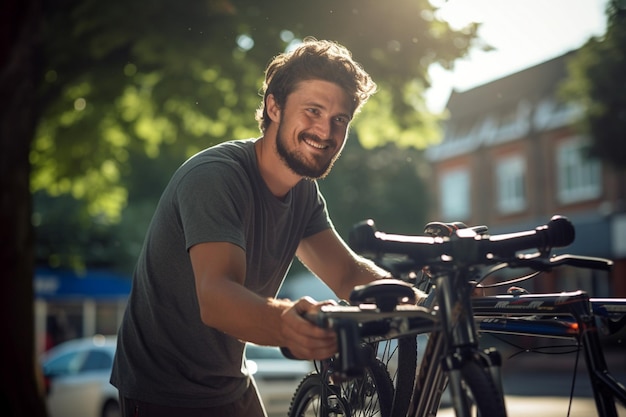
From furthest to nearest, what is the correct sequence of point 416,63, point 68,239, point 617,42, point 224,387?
point 68,239
point 416,63
point 617,42
point 224,387

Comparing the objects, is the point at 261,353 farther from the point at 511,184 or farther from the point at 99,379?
the point at 511,184

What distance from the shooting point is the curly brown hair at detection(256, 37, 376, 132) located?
3.04m

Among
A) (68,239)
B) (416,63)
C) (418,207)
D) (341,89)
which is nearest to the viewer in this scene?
(341,89)

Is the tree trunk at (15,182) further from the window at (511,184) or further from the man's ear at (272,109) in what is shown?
the window at (511,184)

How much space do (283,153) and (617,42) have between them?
5.70 meters

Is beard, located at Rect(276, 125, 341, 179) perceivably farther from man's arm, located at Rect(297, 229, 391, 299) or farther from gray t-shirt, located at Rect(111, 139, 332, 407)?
man's arm, located at Rect(297, 229, 391, 299)

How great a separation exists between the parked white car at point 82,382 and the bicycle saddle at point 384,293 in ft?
36.5

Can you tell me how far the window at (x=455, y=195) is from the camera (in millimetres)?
35344

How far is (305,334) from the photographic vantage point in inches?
89.0

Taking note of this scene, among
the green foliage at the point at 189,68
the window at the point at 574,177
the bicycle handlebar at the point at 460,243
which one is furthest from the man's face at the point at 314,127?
the window at the point at 574,177

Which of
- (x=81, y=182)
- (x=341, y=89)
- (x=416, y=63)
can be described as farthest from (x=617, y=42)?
(x=81, y=182)

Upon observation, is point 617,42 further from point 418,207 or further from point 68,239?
point 418,207

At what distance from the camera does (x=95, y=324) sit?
32156 millimetres

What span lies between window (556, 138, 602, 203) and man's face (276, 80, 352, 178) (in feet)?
87.7
